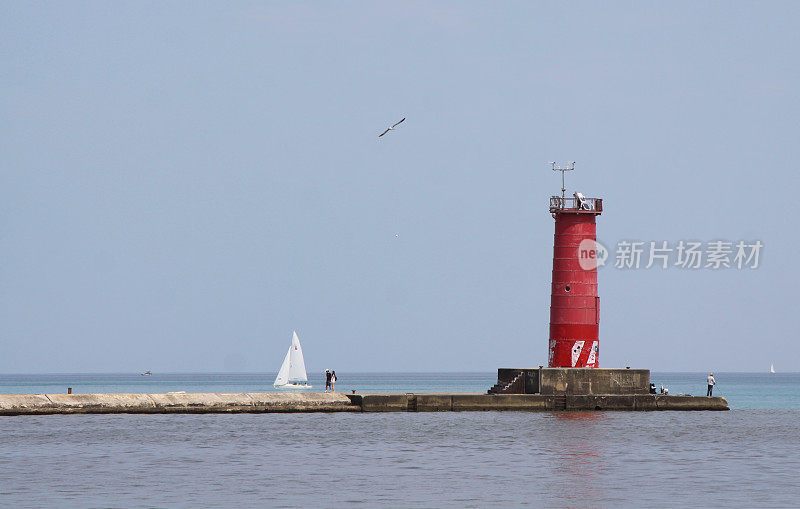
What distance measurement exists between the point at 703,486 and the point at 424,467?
7401mm

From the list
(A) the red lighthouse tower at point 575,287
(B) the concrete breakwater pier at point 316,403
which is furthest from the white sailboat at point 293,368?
(A) the red lighthouse tower at point 575,287

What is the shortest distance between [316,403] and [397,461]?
19.3 meters

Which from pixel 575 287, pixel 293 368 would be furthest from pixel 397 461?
pixel 293 368

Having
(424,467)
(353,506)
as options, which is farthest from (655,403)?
(353,506)

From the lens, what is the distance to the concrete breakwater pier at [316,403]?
4872cm

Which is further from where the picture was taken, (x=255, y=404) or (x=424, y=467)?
(x=255, y=404)

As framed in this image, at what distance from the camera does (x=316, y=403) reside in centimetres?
5209

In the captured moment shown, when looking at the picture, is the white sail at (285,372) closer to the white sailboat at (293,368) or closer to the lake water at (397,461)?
the white sailboat at (293,368)

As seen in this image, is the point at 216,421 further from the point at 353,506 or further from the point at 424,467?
the point at 353,506

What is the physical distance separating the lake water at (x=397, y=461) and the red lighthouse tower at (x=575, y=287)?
278 cm

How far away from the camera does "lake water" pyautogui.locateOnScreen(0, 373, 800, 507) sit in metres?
25.8

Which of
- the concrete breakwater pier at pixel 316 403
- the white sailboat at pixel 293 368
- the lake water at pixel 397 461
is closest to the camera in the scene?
the lake water at pixel 397 461

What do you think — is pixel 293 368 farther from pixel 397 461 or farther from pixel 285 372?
pixel 397 461

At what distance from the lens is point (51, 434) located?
41.8 meters
